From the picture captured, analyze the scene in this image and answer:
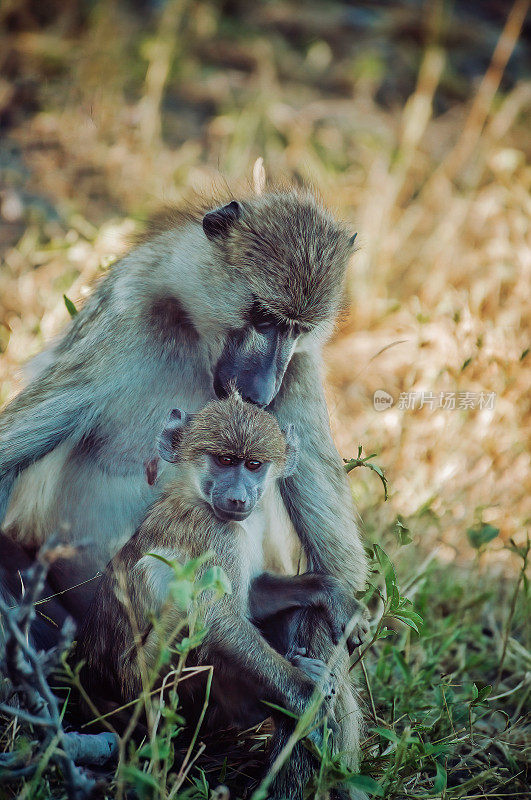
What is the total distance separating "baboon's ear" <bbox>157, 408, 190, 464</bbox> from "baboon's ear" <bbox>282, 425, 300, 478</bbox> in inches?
13.3

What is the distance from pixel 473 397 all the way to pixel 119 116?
11.7ft

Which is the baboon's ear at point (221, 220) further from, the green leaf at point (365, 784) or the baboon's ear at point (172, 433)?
the green leaf at point (365, 784)

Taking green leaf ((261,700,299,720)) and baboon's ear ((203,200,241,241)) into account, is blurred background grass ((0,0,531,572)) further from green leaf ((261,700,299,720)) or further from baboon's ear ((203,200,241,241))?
green leaf ((261,700,299,720))

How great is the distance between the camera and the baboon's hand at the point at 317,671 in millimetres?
2238

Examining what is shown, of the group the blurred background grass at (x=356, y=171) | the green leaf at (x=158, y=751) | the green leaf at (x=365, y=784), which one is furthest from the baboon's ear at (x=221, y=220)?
the green leaf at (x=365, y=784)

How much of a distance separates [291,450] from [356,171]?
4411 millimetres

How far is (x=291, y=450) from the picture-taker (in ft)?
8.31

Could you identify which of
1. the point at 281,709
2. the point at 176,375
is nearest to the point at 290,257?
the point at 176,375

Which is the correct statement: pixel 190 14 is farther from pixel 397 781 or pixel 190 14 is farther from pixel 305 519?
pixel 397 781

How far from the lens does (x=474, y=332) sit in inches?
159

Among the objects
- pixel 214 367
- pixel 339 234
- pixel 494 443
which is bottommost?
pixel 494 443

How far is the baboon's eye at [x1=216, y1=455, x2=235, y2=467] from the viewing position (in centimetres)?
235

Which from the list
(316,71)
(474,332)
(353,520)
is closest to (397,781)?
(353,520)

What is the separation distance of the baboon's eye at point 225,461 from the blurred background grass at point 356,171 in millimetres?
1002
